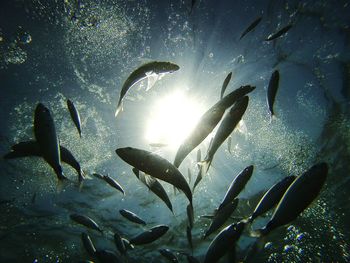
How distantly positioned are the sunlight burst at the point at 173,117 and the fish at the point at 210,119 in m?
6.81

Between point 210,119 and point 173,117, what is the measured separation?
771 centimetres

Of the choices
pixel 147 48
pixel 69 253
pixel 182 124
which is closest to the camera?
pixel 147 48

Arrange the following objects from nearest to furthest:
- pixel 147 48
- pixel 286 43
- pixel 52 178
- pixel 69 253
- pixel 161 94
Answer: pixel 147 48, pixel 286 43, pixel 161 94, pixel 52 178, pixel 69 253

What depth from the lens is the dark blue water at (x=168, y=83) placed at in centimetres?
730

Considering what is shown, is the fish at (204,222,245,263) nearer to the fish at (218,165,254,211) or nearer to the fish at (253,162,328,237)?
the fish at (218,165,254,211)

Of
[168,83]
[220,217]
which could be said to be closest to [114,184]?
[220,217]

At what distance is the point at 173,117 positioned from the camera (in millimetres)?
10094

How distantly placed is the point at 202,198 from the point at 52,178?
854 cm

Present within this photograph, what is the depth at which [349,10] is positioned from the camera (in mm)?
7980

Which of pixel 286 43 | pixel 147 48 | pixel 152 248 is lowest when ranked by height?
pixel 152 248

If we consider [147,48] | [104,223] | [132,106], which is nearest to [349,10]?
[147,48]

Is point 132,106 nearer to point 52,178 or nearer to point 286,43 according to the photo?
point 286,43

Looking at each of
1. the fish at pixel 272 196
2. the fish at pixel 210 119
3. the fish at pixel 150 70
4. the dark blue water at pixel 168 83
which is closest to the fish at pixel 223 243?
the fish at pixel 272 196

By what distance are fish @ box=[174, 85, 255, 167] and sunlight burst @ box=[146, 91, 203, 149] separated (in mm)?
6811
